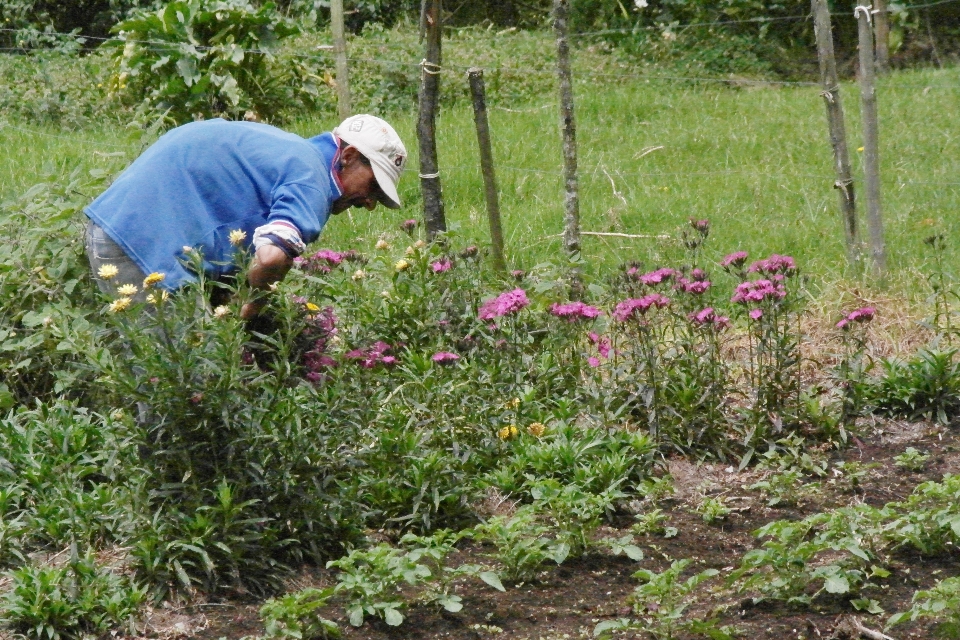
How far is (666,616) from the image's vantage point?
327cm

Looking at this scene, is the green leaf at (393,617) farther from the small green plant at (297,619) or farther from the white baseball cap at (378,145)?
the white baseball cap at (378,145)

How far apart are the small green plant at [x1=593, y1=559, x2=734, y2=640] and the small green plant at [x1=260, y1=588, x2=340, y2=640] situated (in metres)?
0.76

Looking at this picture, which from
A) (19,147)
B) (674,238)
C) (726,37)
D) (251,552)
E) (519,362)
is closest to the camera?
(251,552)

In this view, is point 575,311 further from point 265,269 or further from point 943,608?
point 943,608

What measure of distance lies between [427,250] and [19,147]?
5957 millimetres

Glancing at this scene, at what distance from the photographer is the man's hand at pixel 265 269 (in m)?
3.83

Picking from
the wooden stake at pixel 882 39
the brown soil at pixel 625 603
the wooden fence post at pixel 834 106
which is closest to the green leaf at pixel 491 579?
the brown soil at pixel 625 603

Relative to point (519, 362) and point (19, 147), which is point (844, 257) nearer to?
point (519, 362)

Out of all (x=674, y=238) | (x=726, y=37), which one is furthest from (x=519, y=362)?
(x=726, y=37)

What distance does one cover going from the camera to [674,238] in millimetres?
7094

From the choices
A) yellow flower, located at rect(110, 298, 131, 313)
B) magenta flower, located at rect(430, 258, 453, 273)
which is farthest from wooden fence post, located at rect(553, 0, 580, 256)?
yellow flower, located at rect(110, 298, 131, 313)

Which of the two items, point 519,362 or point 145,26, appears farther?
point 145,26

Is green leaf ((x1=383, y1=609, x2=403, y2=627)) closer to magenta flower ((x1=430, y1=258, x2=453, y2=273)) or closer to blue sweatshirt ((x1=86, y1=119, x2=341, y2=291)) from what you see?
blue sweatshirt ((x1=86, y1=119, x2=341, y2=291))

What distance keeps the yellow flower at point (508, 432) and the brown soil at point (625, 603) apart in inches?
21.7
